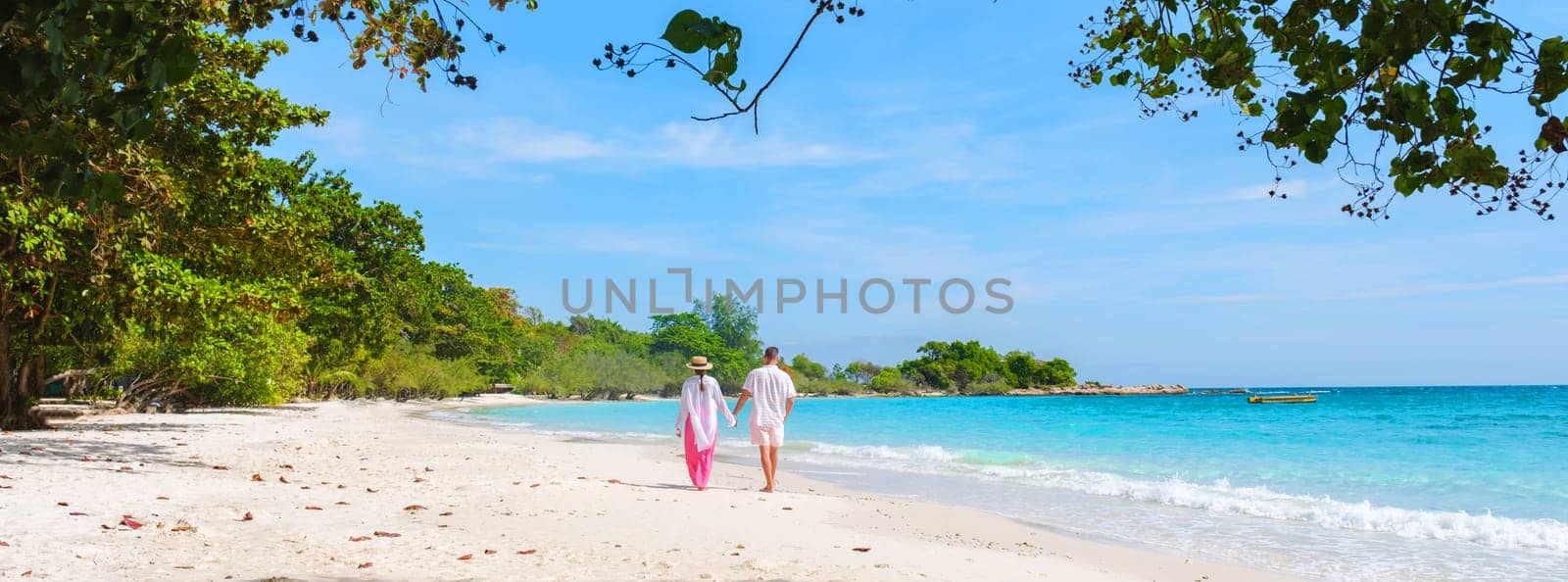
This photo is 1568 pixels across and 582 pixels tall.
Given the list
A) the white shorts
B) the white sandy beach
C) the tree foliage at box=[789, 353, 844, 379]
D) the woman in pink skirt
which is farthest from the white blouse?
the tree foliage at box=[789, 353, 844, 379]

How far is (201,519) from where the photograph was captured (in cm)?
653

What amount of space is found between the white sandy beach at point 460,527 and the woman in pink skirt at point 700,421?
0.93 feet

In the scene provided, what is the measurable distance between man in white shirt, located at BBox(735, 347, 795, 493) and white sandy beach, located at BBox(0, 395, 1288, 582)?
2.11ft

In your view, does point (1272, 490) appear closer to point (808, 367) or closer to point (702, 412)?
point (702, 412)

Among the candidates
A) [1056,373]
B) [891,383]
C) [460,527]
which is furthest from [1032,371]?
[460,527]

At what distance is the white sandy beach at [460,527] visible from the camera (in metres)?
5.32

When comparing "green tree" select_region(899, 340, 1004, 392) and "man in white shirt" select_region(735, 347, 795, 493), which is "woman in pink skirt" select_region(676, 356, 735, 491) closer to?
"man in white shirt" select_region(735, 347, 795, 493)

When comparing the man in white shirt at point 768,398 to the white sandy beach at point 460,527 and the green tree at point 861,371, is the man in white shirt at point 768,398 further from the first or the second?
the green tree at point 861,371

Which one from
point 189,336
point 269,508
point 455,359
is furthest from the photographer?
point 455,359

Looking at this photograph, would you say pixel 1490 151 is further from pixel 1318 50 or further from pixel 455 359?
pixel 455 359

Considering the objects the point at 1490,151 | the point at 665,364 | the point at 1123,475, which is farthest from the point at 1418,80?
the point at 665,364

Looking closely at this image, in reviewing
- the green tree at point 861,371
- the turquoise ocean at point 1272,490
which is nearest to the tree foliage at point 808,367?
the green tree at point 861,371

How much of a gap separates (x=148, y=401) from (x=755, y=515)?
69.2 ft

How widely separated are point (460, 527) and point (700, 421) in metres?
3.28
